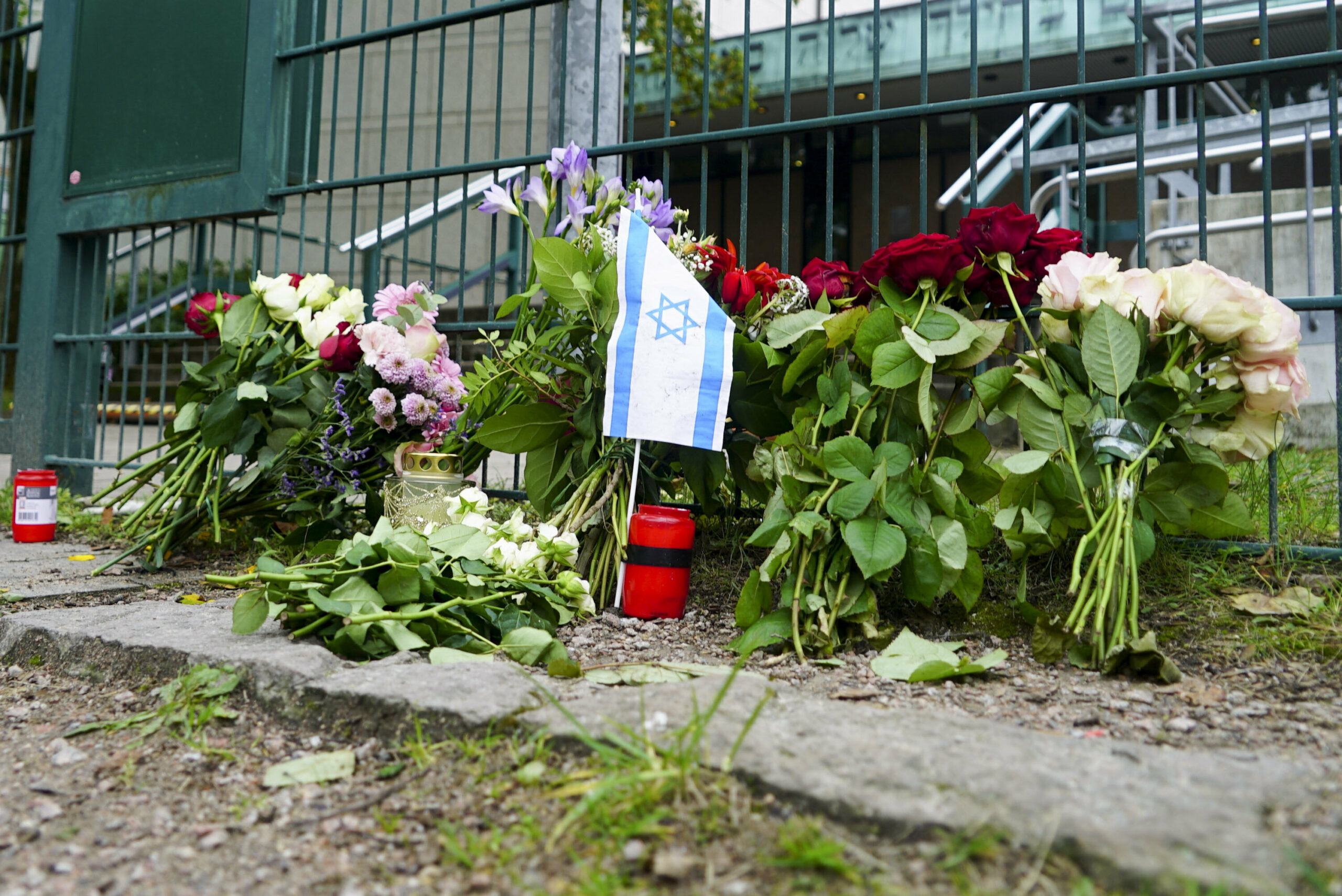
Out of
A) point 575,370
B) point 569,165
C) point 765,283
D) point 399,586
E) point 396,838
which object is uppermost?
point 569,165

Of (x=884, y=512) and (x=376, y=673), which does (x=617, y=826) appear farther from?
(x=884, y=512)

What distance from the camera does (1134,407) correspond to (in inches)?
66.9

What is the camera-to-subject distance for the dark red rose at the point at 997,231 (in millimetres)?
1836

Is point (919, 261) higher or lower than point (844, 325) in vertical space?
higher

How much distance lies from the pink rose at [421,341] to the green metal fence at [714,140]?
0.36 meters

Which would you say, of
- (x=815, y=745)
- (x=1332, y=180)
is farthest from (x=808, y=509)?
(x=1332, y=180)

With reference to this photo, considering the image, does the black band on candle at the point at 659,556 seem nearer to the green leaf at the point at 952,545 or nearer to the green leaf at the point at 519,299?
the green leaf at the point at 952,545

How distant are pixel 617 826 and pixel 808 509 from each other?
89 cm

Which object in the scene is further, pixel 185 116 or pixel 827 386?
pixel 185 116

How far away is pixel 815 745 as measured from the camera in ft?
3.48

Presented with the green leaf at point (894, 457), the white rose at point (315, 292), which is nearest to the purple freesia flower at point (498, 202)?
the white rose at point (315, 292)

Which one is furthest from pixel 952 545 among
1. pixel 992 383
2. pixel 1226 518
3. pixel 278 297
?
pixel 278 297

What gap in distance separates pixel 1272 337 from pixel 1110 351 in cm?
27

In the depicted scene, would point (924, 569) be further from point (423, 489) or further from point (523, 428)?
point (423, 489)
